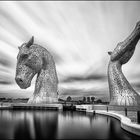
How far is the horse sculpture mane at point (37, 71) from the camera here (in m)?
18.4

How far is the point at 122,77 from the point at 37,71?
931 cm

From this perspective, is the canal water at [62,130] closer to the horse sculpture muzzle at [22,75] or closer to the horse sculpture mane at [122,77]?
the horse sculpture mane at [122,77]

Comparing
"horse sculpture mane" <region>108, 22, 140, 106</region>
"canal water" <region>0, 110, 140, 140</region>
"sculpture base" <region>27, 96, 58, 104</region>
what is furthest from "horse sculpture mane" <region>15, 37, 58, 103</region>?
"canal water" <region>0, 110, 140, 140</region>

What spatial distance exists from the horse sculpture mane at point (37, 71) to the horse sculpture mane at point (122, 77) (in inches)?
260

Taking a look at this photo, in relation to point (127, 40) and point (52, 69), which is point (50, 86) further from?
point (127, 40)

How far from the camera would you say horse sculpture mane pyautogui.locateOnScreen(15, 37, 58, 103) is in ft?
60.2

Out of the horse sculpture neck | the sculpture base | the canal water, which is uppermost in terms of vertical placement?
the horse sculpture neck

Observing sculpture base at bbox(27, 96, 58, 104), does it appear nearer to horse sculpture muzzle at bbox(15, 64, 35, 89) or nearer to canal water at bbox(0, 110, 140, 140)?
horse sculpture muzzle at bbox(15, 64, 35, 89)

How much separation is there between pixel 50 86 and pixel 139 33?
33.8 ft

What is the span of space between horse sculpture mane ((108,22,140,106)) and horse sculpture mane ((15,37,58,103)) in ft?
21.6

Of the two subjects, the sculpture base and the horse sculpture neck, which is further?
the horse sculpture neck

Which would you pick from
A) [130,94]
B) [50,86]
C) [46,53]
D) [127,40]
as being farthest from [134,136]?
[46,53]

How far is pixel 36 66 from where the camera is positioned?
1870cm

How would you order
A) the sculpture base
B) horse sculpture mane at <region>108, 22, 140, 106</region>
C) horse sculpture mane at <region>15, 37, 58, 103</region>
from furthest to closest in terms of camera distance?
horse sculpture mane at <region>15, 37, 58, 103</region> < the sculpture base < horse sculpture mane at <region>108, 22, 140, 106</region>
